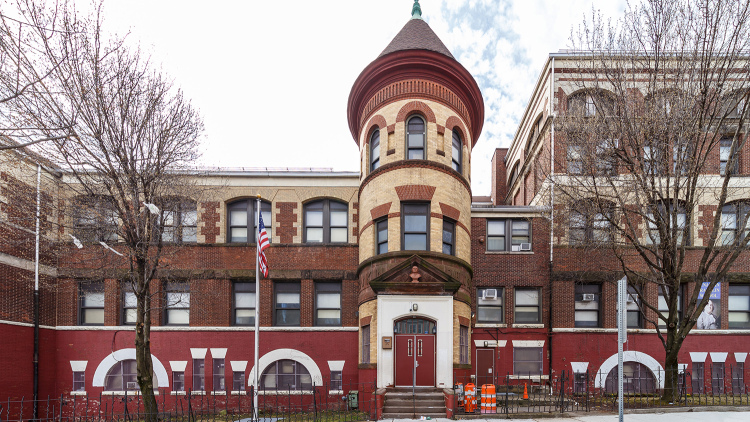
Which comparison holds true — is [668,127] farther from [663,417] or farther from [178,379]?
[178,379]

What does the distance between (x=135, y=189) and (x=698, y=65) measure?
62.7 feet

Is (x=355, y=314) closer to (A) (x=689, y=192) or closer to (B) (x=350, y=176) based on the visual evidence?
(B) (x=350, y=176)

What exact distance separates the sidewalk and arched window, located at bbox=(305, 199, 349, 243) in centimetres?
863

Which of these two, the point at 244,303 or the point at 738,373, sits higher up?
the point at 244,303

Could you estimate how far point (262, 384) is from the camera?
18.6 meters

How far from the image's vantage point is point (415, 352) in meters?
15.3

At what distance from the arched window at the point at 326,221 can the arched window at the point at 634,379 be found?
12.8 m

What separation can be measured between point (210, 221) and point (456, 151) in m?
11.3

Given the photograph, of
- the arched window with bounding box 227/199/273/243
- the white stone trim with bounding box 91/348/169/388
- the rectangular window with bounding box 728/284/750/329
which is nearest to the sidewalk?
the rectangular window with bounding box 728/284/750/329

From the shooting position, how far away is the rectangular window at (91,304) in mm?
19375

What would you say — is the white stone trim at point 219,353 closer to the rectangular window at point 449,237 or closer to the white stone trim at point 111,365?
the white stone trim at point 111,365

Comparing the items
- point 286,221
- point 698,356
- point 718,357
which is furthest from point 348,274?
point 718,357

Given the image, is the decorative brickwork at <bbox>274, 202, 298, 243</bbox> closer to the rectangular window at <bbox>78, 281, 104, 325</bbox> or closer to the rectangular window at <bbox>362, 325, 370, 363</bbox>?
the rectangular window at <bbox>362, 325, 370, 363</bbox>

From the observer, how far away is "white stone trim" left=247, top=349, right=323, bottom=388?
1869 centimetres
